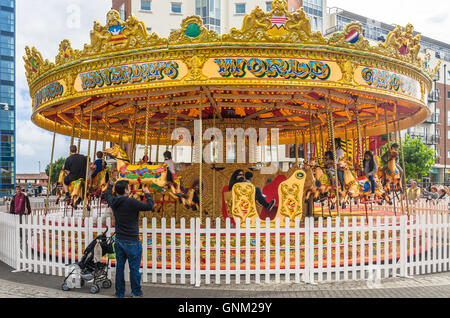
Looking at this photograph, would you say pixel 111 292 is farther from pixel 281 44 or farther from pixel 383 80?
pixel 383 80

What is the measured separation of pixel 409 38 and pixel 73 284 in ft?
25.1

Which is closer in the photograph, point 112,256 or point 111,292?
point 111,292

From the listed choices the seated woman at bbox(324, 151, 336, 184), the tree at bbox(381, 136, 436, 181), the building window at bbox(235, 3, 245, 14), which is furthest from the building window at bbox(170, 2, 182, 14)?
the seated woman at bbox(324, 151, 336, 184)

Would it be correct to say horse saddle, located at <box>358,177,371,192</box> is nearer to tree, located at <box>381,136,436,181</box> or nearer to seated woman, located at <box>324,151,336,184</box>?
seated woman, located at <box>324,151,336,184</box>

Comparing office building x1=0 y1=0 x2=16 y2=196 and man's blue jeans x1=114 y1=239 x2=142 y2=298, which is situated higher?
office building x1=0 y1=0 x2=16 y2=196

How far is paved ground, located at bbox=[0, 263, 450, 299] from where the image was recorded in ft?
17.3

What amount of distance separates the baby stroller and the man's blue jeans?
21.6 inches

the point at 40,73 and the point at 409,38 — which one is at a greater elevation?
the point at 409,38

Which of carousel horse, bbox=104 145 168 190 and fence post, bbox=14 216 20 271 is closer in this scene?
carousel horse, bbox=104 145 168 190

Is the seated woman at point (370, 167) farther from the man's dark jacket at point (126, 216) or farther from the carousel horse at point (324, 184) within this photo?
the man's dark jacket at point (126, 216)

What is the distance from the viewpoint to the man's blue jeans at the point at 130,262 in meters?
5.03
